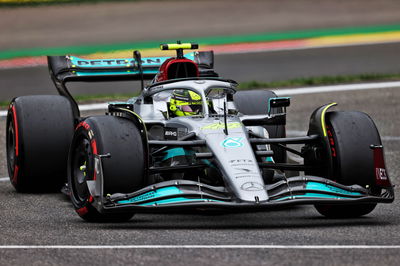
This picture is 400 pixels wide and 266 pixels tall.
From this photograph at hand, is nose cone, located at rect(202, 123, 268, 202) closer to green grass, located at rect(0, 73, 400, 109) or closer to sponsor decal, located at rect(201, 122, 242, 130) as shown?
sponsor decal, located at rect(201, 122, 242, 130)

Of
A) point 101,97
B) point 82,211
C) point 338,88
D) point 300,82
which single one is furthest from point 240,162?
point 300,82

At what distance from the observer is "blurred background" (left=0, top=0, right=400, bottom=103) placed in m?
20.3

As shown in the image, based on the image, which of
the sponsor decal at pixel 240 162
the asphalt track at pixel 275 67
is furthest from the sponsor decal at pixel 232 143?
the asphalt track at pixel 275 67

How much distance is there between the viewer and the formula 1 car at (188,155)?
851 centimetres

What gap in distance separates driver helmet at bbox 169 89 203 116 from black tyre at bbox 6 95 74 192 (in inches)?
50.7

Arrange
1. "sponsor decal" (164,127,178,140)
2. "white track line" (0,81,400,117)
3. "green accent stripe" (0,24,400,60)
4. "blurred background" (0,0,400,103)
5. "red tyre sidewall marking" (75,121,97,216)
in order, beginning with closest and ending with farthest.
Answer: "red tyre sidewall marking" (75,121,97,216)
"sponsor decal" (164,127,178,140)
"white track line" (0,81,400,117)
"blurred background" (0,0,400,103)
"green accent stripe" (0,24,400,60)

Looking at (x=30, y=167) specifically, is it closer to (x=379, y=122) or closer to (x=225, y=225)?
(x=225, y=225)

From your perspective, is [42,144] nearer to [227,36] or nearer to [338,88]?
[338,88]

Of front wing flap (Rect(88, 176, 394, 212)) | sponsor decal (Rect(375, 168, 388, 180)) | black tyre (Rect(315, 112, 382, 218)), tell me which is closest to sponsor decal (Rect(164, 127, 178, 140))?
front wing flap (Rect(88, 176, 394, 212))

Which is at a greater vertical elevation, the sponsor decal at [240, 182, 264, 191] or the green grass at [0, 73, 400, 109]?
the sponsor decal at [240, 182, 264, 191]

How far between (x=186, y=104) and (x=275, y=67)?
10.9 metres

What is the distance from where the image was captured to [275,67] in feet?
68.7

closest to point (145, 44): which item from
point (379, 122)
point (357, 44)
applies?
point (357, 44)

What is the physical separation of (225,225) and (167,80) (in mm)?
2158
